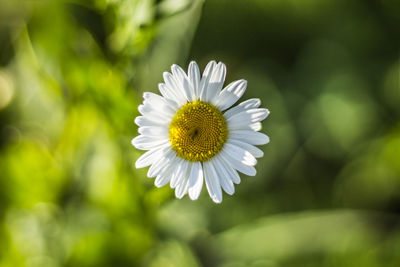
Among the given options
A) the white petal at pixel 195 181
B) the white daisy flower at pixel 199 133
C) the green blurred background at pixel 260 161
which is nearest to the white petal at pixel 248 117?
the white daisy flower at pixel 199 133

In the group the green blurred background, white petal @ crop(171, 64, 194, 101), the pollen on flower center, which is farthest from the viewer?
the green blurred background

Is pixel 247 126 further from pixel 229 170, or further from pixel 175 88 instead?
pixel 175 88

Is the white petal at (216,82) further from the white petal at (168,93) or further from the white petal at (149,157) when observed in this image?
the white petal at (149,157)

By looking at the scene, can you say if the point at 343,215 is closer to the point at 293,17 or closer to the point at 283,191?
the point at 283,191

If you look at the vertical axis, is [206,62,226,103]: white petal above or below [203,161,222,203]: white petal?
above

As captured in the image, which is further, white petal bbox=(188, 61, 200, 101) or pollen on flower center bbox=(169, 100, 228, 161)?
pollen on flower center bbox=(169, 100, 228, 161)

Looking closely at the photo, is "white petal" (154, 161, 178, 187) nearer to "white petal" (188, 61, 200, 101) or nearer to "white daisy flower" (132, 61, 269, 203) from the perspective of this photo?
"white daisy flower" (132, 61, 269, 203)

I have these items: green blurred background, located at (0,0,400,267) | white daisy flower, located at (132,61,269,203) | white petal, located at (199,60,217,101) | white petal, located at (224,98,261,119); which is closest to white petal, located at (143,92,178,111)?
white daisy flower, located at (132,61,269,203)

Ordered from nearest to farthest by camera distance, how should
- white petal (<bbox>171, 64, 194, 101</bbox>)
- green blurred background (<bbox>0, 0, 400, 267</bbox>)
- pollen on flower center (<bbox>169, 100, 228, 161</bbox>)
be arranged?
white petal (<bbox>171, 64, 194, 101</bbox>) → pollen on flower center (<bbox>169, 100, 228, 161</bbox>) → green blurred background (<bbox>0, 0, 400, 267</bbox>)

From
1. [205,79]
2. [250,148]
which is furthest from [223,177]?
[205,79]
